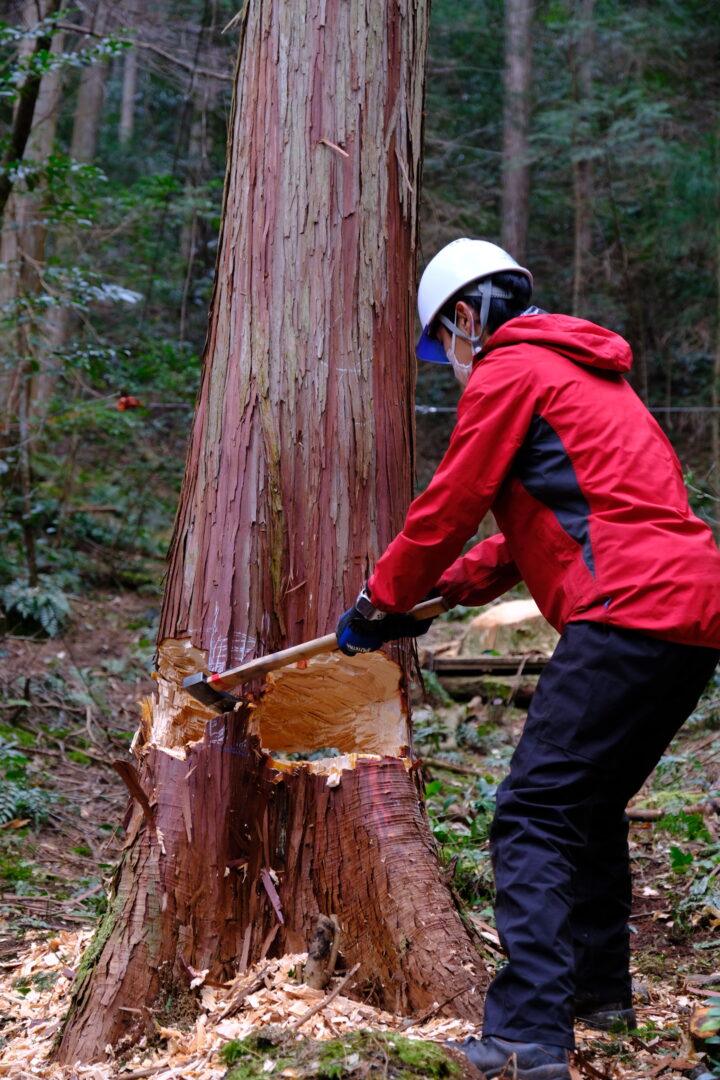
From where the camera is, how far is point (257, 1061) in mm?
2277

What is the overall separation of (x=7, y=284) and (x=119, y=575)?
359 cm

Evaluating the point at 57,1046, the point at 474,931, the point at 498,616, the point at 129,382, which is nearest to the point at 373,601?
the point at 474,931

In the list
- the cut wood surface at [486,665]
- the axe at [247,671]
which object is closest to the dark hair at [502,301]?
the axe at [247,671]

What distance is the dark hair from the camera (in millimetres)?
2863

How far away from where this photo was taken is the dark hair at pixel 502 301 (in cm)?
286

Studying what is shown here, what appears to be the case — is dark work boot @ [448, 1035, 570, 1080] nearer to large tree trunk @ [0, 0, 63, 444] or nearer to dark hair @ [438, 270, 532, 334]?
dark hair @ [438, 270, 532, 334]

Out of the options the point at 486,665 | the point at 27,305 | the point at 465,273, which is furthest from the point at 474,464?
the point at 27,305

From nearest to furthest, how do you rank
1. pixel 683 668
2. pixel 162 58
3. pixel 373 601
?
pixel 683 668 → pixel 373 601 → pixel 162 58

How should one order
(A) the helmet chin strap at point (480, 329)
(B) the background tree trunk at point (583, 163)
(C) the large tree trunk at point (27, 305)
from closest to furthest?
1. (A) the helmet chin strap at point (480, 329)
2. (C) the large tree trunk at point (27, 305)
3. (B) the background tree trunk at point (583, 163)

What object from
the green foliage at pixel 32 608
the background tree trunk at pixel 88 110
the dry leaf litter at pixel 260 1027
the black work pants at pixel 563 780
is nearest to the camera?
the black work pants at pixel 563 780

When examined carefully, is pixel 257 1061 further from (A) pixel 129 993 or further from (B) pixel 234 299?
(B) pixel 234 299

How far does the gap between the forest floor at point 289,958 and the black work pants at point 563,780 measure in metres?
0.24

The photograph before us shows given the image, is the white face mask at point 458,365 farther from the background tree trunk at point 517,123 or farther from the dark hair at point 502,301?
the background tree trunk at point 517,123

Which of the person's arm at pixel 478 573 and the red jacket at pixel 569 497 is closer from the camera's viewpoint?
the red jacket at pixel 569 497
